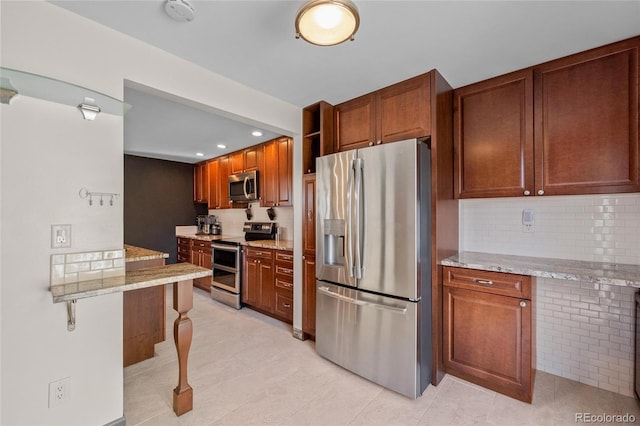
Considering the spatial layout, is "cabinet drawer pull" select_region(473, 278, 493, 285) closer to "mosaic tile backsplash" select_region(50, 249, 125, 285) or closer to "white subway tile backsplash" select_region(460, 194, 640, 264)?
"white subway tile backsplash" select_region(460, 194, 640, 264)

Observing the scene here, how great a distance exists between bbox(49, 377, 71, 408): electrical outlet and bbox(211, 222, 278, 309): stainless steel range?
2.42 m

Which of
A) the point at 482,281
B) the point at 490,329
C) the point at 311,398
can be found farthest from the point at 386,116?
the point at 311,398

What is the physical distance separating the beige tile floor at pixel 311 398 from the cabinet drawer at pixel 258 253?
1.21m

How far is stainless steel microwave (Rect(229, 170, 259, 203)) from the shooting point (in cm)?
435

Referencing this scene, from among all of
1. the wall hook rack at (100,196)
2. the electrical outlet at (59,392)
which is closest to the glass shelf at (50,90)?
the wall hook rack at (100,196)

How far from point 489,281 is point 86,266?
258 centimetres

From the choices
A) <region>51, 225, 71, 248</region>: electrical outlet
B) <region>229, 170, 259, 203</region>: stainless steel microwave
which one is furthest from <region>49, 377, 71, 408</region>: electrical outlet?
<region>229, 170, 259, 203</region>: stainless steel microwave

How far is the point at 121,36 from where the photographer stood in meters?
1.73

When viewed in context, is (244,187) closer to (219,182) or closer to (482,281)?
(219,182)

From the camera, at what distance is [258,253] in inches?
146

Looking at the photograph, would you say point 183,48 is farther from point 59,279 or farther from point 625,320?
point 625,320

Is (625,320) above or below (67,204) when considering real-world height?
below

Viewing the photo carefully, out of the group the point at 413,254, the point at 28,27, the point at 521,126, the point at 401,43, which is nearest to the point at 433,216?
A: the point at 413,254

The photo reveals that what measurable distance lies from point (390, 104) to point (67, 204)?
2.35m
